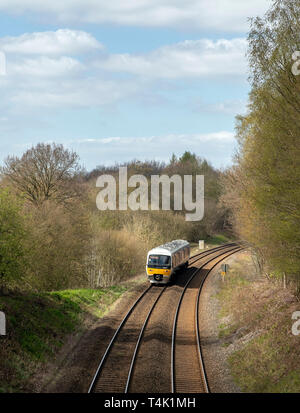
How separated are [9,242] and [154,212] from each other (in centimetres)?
3147

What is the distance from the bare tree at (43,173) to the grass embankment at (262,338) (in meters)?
16.4

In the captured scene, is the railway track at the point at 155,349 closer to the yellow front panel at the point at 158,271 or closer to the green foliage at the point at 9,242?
the yellow front panel at the point at 158,271

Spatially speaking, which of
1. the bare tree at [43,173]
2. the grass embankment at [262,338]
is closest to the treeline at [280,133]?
the grass embankment at [262,338]

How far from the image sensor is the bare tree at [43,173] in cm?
3184

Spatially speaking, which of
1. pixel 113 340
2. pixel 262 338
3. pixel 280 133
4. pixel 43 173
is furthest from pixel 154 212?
pixel 280 133

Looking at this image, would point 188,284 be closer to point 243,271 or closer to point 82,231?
point 243,271

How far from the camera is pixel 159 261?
27859 millimetres

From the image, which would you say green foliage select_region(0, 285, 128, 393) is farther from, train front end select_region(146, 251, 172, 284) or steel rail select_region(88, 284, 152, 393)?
train front end select_region(146, 251, 172, 284)

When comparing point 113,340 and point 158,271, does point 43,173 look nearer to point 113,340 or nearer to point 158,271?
point 158,271

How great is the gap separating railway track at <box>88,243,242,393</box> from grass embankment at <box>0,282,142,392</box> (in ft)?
6.86
